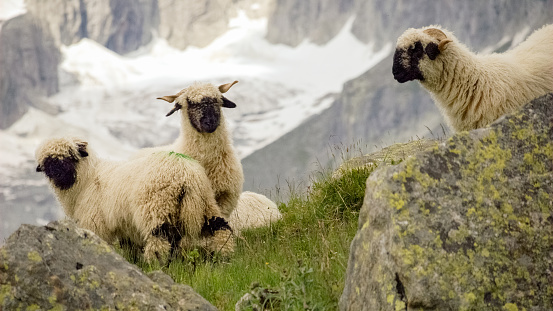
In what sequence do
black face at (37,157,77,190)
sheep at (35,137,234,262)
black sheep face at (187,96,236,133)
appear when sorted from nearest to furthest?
1. sheep at (35,137,234,262)
2. black sheep face at (187,96,236,133)
3. black face at (37,157,77,190)

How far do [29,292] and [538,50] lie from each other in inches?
294

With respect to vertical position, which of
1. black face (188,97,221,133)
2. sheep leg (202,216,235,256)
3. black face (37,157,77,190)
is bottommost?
sheep leg (202,216,235,256)

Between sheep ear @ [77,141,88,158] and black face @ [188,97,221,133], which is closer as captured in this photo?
black face @ [188,97,221,133]

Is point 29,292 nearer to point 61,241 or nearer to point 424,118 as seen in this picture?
point 61,241

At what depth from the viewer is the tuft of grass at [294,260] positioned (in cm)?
545

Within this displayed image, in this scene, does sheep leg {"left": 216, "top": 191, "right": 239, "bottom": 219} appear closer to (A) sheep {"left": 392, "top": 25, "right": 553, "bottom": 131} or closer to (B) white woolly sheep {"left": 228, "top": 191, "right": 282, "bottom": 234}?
(B) white woolly sheep {"left": 228, "top": 191, "right": 282, "bottom": 234}

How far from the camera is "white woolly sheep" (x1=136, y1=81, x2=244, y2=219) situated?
9.37 m

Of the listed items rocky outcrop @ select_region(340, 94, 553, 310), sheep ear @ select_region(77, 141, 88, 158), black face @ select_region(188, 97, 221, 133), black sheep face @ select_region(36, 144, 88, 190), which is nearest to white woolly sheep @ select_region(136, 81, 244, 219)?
black face @ select_region(188, 97, 221, 133)

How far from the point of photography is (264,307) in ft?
17.9

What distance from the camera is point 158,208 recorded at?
833 cm

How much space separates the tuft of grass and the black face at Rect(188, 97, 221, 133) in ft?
5.25

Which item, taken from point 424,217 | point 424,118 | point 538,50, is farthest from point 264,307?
point 424,118

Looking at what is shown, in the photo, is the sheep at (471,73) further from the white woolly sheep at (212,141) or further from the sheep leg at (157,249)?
the sheep leg at (157,249)

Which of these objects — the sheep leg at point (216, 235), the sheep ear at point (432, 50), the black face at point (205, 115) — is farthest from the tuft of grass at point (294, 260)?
the sheep ear at point (432, 50)
